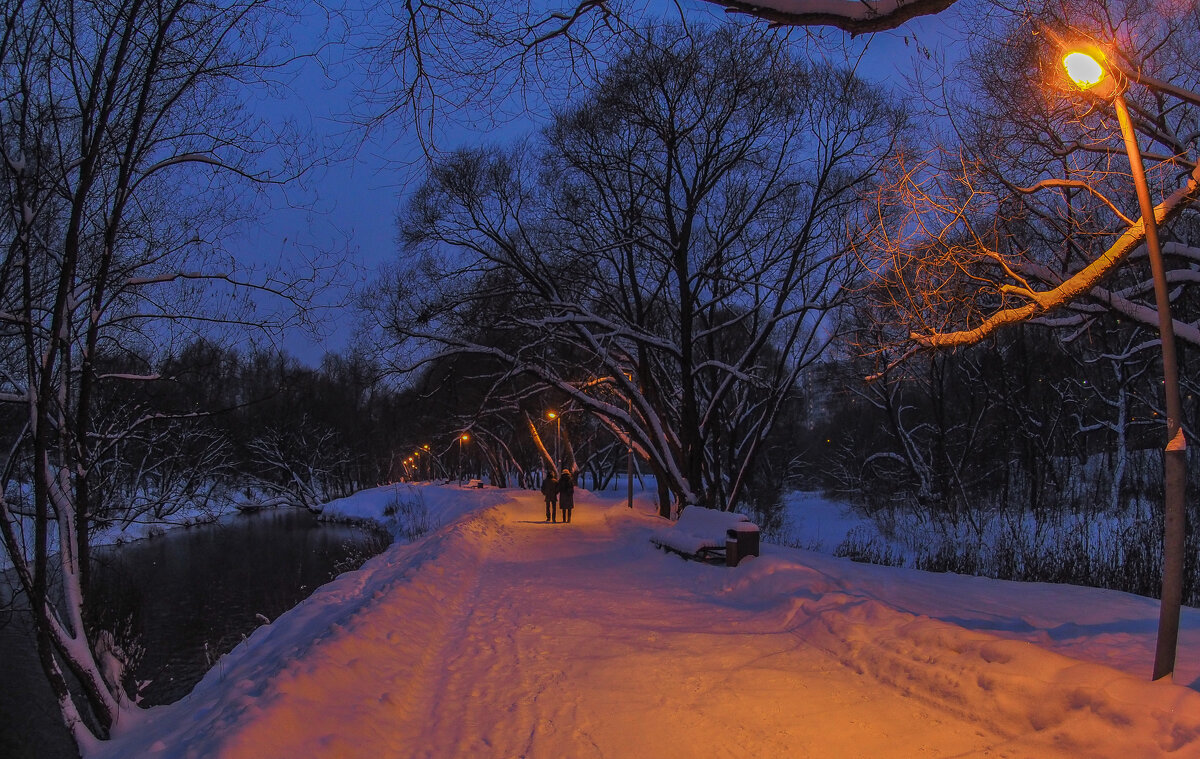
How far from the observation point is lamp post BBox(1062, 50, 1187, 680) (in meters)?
5.04

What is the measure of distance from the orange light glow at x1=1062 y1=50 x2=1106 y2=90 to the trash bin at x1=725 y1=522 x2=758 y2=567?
789 centimetres

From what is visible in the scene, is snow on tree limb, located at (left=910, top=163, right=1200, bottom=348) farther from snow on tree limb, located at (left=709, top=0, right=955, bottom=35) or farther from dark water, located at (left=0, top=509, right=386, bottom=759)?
dark water, located at (left=0, top=509, right=386, bottom=759)

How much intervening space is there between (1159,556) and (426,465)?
73391 mm

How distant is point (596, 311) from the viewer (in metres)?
25.2

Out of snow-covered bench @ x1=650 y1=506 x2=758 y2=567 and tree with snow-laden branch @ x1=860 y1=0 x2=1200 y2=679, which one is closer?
tree with snow-laden branch @ x1=860 y1=0 x2=1200 y2=679

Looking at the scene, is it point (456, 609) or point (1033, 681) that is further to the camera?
point (456, 609)

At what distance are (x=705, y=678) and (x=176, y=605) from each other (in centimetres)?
1620

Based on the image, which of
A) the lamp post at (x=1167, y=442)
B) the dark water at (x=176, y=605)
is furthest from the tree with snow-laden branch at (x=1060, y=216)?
the dark water at (x=176, y=605)

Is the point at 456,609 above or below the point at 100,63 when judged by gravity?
below

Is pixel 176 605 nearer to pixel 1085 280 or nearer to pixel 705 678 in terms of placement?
pixel 705 678

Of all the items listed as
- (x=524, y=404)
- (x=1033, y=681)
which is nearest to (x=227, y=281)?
(x=1033, y=681)

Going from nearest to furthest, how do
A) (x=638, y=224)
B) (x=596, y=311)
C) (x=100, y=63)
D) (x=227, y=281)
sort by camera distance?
(x=100, y=63), (x=227, y=281), (x=638, y=224), (x=596, y=311)

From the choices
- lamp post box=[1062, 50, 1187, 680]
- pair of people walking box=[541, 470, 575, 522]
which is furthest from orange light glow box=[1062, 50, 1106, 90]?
pair of people walking box=[541, 470, 575, 522]

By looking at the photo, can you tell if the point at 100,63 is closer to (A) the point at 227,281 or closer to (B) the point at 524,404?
(A) the point at 227,281
